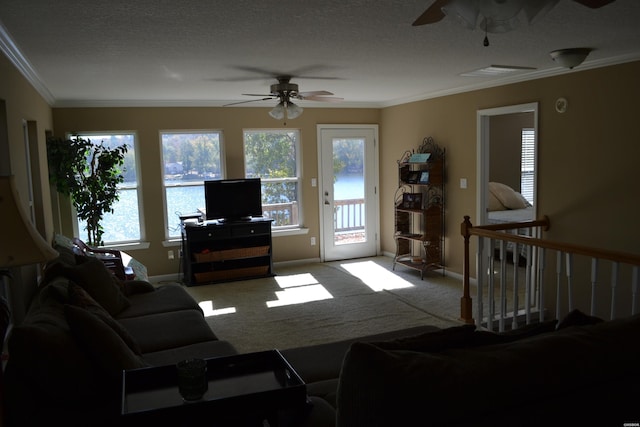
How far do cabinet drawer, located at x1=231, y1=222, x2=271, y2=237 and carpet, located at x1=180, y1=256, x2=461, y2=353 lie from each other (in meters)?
0.62

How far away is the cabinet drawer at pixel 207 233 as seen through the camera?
6094 mm

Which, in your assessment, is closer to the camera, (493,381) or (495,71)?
(493,381)

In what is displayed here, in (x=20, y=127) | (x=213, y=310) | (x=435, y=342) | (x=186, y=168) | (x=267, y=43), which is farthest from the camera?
(x=186, y=168)

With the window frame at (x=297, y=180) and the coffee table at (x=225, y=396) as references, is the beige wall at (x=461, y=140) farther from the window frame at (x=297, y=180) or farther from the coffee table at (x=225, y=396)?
the coffee table at (x=225, y=396)

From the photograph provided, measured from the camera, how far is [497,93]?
5.36m

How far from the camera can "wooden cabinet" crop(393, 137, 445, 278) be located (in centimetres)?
625

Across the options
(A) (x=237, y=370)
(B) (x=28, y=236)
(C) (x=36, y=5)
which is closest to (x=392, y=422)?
(A) (x=237, y=370)

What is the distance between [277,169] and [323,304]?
8.23 feet

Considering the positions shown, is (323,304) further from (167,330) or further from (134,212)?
(134,212)

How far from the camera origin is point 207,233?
616 centimetres

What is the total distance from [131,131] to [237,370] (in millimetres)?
4837

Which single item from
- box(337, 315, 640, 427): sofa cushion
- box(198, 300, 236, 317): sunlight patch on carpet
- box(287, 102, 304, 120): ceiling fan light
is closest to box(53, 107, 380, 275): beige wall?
box(198, 300, 236, 317): sunlight patch on carpet

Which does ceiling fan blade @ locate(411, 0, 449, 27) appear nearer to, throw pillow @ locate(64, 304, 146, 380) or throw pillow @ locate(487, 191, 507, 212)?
throw pillow @ locate(64, 304, 146, 380)

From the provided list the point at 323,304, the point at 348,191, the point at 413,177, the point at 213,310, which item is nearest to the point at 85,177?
the point at 213,310
